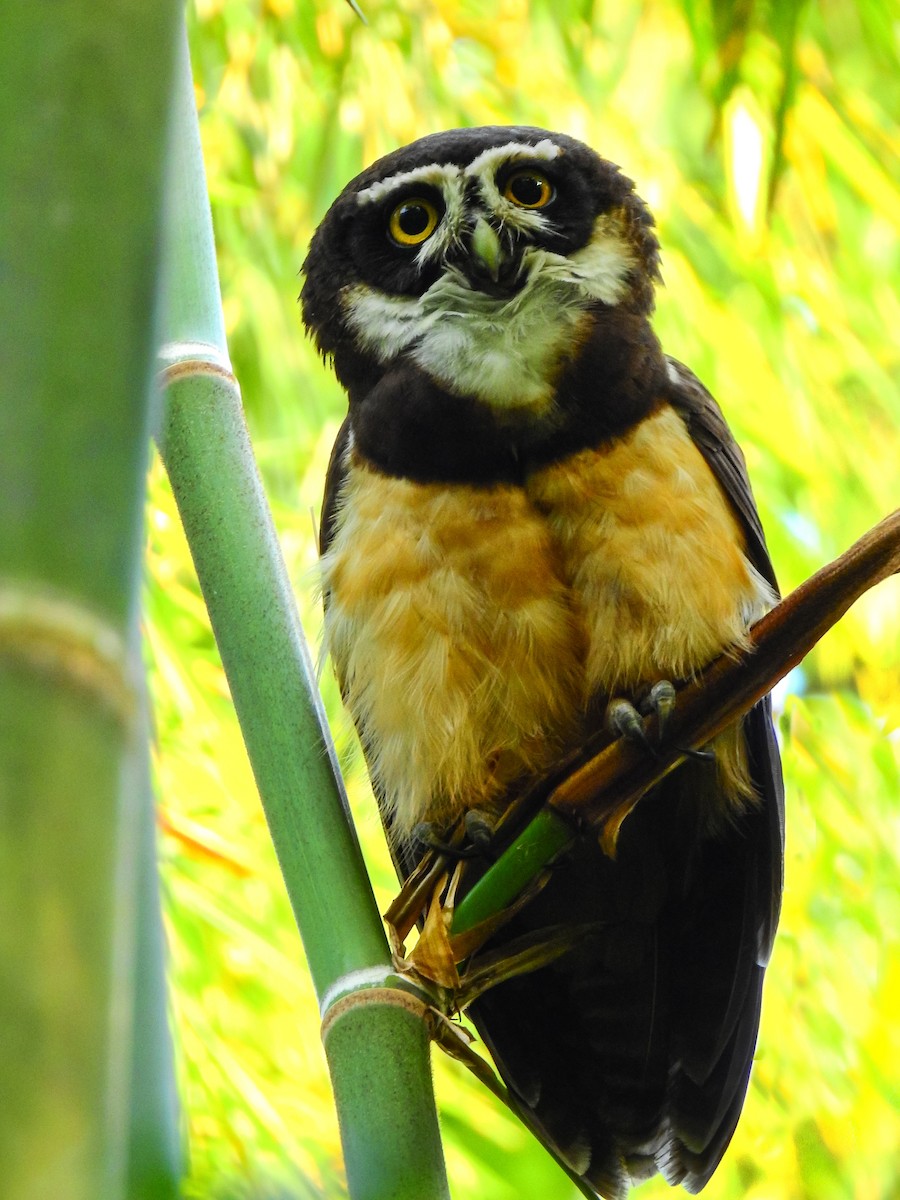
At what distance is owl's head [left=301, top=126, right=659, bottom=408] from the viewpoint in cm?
152

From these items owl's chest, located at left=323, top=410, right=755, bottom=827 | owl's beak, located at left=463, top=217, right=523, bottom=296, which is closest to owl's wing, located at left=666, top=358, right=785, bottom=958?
owl's chest, located at left=323, top=410, right=755, bottom=827

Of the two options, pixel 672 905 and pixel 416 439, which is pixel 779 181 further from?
pixel 672 905

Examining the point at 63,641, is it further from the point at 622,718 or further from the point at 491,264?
the point at 491,264

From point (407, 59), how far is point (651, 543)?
99 cm

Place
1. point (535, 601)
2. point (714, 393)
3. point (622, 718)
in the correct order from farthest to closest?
point (714, 393) → point (535, 601) → point (622, 718)

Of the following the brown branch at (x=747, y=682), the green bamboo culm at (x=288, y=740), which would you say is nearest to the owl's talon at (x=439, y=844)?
the brown branch at (x=747, y=682)

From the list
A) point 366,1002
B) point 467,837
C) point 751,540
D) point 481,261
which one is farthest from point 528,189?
point 366,1002

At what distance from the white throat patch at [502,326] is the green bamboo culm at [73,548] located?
3.47 feet

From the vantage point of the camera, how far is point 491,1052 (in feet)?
5.21

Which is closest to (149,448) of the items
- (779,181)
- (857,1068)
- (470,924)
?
(470,924)

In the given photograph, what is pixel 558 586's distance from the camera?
1.47m

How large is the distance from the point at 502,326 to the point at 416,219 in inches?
7.9

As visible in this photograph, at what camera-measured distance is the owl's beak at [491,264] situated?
4.99ft

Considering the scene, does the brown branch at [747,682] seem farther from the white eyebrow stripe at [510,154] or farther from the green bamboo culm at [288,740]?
the white eyebrow stripe at [510,154]
